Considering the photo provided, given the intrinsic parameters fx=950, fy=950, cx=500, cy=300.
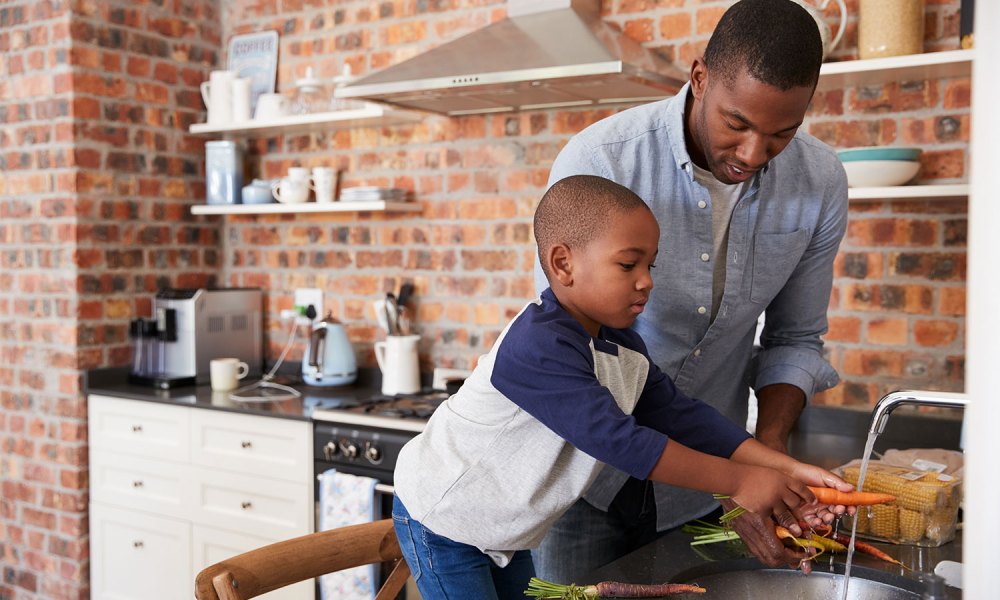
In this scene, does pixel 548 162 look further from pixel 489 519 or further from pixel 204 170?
pixel 489 519

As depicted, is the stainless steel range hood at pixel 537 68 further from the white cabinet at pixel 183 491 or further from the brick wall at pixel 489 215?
the white cabinet at pixel 183 491

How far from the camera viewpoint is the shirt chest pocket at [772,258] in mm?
1546

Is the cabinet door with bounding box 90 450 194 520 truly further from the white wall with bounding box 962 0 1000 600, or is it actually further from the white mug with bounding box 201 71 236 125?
the white wall with bounding box 962 0 1000 600

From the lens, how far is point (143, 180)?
12.1 ft

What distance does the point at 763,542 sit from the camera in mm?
1254

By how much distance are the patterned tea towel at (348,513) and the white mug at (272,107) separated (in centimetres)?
146

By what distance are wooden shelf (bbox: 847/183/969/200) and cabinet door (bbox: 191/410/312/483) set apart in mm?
1745

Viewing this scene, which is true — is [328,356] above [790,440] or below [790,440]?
above

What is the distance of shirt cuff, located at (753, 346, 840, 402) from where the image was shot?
160cm

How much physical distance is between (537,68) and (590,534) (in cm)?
145

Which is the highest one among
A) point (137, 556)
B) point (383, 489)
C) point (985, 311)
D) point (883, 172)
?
point (883, 172)

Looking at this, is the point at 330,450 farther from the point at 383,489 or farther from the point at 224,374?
the point at 224,374

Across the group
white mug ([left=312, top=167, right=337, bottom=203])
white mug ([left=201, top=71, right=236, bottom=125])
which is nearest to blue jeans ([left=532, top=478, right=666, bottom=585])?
white mug ([left=312, top=167, right=337, bottom=203])

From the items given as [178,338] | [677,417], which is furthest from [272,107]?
[677,417]
